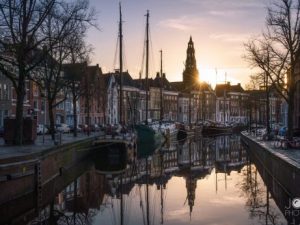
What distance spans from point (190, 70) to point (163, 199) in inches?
5139

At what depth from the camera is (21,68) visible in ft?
100

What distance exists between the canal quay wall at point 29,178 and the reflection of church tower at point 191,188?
22.5ft

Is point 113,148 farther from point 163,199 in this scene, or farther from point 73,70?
point 163,199

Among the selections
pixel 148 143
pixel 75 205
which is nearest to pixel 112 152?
pixel 148 143

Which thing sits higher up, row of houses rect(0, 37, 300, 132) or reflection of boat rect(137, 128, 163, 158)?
row of houses rect(0, 37, 300, 132)

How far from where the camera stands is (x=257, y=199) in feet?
80.8

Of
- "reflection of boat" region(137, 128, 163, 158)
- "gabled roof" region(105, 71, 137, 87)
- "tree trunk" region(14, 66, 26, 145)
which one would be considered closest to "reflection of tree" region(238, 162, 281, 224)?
→ "tree trunk" region(14, 66, 26, 145)

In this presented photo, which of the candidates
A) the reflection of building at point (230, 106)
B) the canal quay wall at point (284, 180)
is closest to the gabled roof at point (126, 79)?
the reflection of building at point (230, 106)

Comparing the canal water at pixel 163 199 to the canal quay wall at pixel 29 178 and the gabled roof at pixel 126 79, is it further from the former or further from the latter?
the gabled roof at pixel 126 79

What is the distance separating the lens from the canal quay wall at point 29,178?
66.8 feet

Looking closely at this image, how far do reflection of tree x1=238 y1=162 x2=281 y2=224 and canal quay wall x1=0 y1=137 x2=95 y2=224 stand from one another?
9457mm

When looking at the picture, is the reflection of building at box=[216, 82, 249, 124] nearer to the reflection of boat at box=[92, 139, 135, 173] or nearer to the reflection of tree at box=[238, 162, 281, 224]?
the reflection of boat at box=[92, 139, 135, 173]

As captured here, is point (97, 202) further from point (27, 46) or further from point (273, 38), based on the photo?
point (273, 38)

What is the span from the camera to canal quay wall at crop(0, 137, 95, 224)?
66.8 ft
